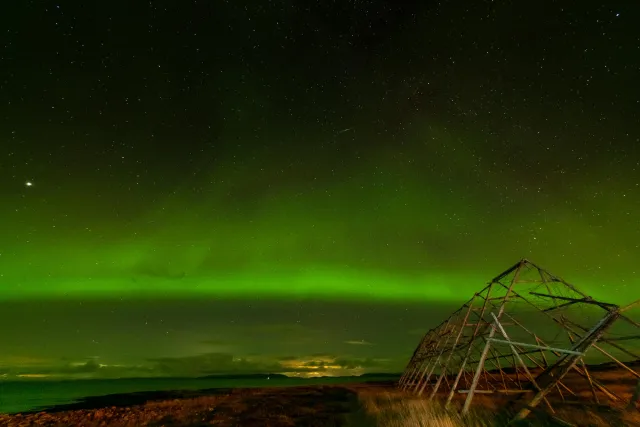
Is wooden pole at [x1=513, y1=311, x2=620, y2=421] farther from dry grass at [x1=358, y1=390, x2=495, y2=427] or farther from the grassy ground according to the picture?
dry grass at [x1=358, y1=390, x2=495, y2=427]

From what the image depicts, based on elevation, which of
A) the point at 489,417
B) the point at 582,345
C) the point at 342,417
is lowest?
the point at 342,417

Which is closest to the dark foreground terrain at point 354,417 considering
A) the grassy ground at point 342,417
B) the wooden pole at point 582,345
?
the grassy ground at point 342,417

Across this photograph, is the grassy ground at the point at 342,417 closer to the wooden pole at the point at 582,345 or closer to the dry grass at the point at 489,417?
the dry grass at the point at 489,417

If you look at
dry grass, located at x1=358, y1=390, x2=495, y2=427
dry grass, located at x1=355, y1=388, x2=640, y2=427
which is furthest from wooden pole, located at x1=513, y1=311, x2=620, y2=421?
dry grass, located at x1=358, y1=390, x2=495, y2=427

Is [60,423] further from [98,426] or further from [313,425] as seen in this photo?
[313,425]

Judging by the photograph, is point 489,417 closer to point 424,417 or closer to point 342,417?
point 424,417

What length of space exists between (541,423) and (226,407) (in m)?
26.1

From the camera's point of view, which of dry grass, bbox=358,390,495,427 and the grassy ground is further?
dry grass, bbox=358,390,495,427

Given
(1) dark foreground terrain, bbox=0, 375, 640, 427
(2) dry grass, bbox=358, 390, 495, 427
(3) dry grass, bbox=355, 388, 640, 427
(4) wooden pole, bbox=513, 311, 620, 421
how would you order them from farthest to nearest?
(2) dry grass, bbox=358, 390, 495, 427, (1) dark foreground terrain, bbox=0, 375, 640, 427, (3) dry grass, bbox=355, 388, 640, 427, (4) wooden pole, bbox=513, 311, 620, 421

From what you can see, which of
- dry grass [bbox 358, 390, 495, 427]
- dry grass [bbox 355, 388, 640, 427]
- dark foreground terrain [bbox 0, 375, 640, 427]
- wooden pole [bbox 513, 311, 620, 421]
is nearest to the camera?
wooden pole [bbox 513, 311, 620, 421]

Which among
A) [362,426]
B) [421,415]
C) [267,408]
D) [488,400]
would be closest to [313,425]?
[362,426]

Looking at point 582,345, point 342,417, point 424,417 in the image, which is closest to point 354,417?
point 342,417

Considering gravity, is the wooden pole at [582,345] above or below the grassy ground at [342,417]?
above

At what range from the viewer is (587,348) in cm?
1428
